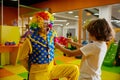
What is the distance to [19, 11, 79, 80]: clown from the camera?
202 cm

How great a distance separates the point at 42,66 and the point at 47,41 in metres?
0.35

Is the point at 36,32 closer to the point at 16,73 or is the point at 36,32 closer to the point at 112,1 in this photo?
the point at 16,73

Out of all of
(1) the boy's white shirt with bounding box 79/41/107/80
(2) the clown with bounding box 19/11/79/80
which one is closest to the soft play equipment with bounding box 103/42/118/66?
(2) the clown with bounding box 19/11/79/80

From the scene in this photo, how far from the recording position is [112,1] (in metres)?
5.46

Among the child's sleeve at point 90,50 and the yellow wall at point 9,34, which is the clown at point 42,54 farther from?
the yellow wall at point 9,34

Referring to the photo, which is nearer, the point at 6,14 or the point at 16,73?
the point at 16,73

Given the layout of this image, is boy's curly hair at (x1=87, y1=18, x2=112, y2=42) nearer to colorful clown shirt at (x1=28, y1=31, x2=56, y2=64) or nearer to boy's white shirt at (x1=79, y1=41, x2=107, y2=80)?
boy's white shirt at (x1=79, y1=41, x2=107, y2=80)

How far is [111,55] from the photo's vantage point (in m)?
5.08

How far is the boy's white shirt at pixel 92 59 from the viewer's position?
50.4 inches

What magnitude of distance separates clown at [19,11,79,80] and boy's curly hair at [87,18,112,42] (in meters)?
0.88

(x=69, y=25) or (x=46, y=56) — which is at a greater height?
(x=69, y=25)

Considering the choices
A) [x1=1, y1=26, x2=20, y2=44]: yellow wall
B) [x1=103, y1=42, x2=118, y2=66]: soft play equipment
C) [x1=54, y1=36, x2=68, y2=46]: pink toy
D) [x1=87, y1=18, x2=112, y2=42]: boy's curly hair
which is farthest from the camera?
[x1=103, y1=42, x2=118, y2=66]: soft play equipment

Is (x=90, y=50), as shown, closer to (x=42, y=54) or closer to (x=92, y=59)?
(x=92, y=59)

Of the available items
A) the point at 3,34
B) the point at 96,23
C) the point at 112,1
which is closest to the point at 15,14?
the point at 3,34
